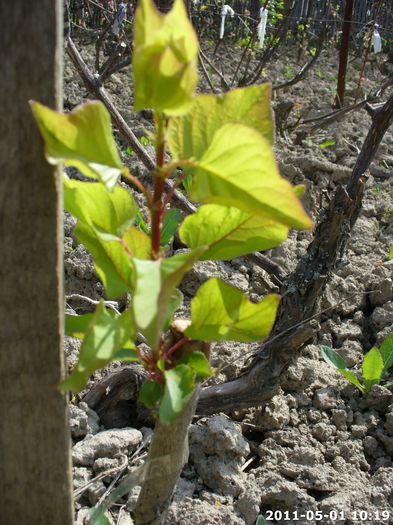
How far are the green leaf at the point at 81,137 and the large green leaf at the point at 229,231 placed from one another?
16cm

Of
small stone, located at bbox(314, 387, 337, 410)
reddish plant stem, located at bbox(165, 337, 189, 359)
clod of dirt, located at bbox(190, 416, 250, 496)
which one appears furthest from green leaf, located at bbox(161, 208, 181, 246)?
small stone, located at bbox(314, 387, 337, 410)

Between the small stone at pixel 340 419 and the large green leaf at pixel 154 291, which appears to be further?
the small stone at pixel 340 419

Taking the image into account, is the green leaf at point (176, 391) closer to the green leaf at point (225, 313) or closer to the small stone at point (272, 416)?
the green leaf at point (225, 313)

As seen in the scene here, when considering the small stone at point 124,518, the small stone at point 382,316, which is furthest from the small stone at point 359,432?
the small stone at point 124,518

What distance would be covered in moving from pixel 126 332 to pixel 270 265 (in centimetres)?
149

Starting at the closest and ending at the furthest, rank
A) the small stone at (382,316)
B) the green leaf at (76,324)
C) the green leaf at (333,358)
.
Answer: the green leaf at (76,324), the green leaf at (333,358), the small stone at (382,316)

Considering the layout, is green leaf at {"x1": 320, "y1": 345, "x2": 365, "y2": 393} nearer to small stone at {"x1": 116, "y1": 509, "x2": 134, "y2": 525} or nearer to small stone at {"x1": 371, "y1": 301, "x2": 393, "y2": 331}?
small stone at {"x1": 371, "y1": 301, "x2": 393, "y2": 331}

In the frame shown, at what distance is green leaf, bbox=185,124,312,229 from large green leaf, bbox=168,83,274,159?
0.14 ft

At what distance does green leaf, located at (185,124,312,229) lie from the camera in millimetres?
573

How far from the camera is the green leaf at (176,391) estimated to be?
26.4 inches

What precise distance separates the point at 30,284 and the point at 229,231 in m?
0.24

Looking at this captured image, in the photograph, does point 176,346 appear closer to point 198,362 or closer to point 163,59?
point 198,362

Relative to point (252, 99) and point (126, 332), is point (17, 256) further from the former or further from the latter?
point (252, 99)

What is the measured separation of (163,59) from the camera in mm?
556
